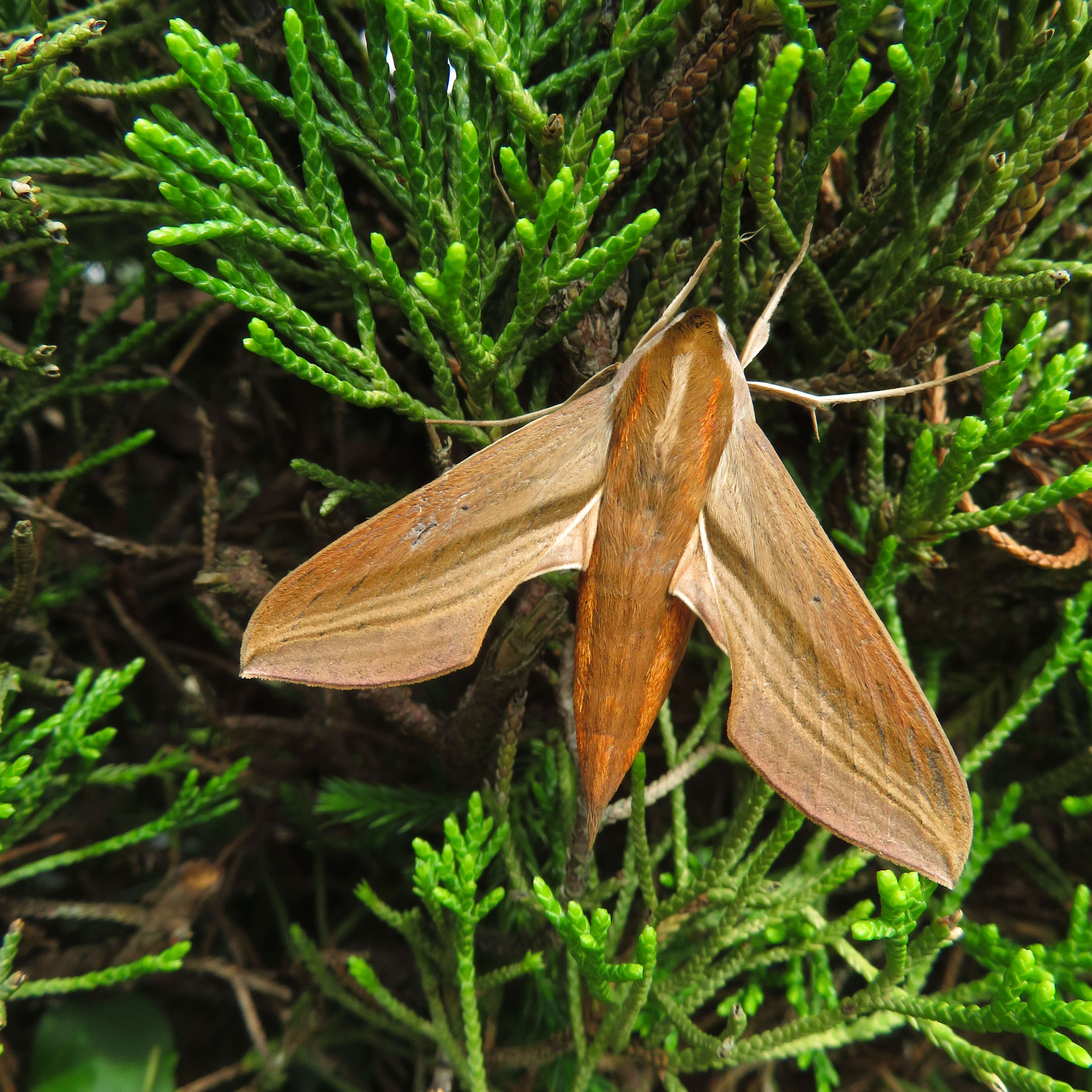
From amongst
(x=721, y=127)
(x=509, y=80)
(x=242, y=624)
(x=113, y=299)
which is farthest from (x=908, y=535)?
(x=113, y=299)

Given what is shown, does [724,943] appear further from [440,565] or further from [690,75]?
[690,75]

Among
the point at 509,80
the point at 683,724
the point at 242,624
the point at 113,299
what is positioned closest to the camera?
the point at 509,80

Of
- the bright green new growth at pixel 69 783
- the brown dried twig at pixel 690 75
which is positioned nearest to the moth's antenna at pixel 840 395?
the brown dried twig at pixel 690 75

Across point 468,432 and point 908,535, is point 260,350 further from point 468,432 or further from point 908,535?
point 908,535

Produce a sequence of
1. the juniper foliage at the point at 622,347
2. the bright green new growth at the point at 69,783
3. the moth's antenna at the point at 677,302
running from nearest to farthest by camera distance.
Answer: the juniper foliage at the point at 622,347
the moth's antenna at the point at 677,302
the bright green new growth at the point at 69,783

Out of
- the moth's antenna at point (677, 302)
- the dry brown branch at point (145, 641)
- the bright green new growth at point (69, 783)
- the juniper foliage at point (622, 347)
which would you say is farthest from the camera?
the dry brown branch at point (145, 641)

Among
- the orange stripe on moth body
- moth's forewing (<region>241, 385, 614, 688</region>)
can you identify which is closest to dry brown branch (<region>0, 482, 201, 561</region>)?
moth's forewing (<region>241, 385, 614, 688</region>)

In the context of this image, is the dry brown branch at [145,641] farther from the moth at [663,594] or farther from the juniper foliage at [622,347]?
the moth at [663,594]

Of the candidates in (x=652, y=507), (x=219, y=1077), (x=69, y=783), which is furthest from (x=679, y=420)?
(x=219, y=1077)
